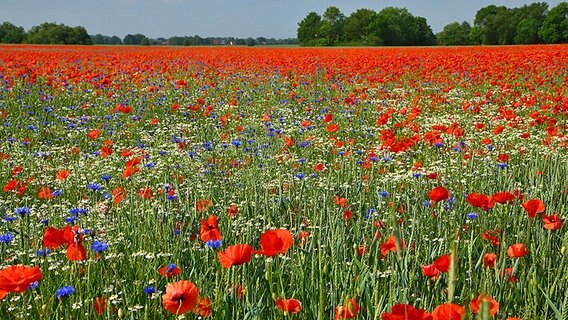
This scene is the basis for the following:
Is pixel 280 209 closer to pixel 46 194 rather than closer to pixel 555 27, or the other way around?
pixel 46 194

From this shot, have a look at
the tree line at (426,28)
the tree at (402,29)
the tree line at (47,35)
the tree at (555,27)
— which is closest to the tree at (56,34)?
the tree line at (47,35)

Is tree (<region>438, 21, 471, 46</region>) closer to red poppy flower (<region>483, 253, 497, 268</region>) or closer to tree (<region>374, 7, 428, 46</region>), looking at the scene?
tree (<region>374, 7, 428, 46</region>)

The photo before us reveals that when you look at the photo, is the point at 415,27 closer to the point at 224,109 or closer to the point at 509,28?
the point at 509,28

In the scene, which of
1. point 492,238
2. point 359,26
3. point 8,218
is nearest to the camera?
point 492,238

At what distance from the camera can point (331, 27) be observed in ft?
204

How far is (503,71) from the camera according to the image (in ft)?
37.3

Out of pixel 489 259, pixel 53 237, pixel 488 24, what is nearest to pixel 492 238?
pixel 489 259

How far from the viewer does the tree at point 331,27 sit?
6005 cm

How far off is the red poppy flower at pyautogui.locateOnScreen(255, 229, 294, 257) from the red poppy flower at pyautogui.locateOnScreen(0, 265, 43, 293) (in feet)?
1.94

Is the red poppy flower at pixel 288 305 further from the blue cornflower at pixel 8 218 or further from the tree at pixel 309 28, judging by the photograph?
the tree at pixel 309 28

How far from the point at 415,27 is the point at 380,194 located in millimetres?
63884

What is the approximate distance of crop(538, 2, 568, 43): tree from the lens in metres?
50.8

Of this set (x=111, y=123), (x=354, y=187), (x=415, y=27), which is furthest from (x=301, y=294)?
(x=415, y=27)

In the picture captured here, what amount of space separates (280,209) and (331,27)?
2399 inches
